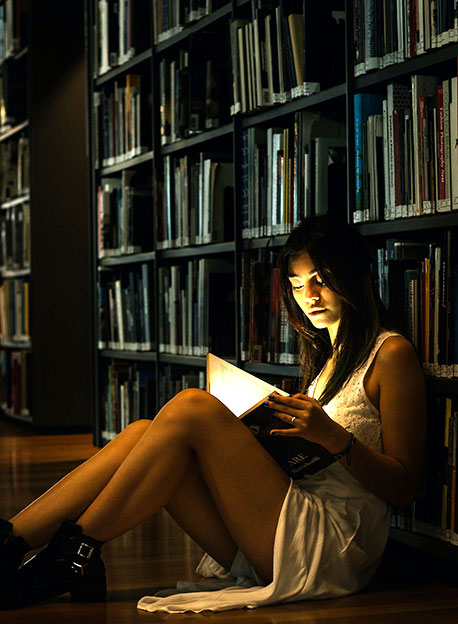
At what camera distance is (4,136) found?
6848 mm

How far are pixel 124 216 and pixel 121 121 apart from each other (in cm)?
44

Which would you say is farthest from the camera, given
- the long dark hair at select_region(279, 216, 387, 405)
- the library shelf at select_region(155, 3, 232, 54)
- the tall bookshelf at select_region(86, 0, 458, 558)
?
the library shelf at select_region(155, 3, 232, 54)

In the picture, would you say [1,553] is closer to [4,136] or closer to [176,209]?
[176,209]

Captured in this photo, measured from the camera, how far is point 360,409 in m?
2.50

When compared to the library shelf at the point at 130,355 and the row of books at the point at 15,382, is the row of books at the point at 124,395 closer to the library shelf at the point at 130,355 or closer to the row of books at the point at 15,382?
the library shelf at the point at 130,355

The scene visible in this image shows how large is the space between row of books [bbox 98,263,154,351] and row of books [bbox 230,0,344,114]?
1.29m

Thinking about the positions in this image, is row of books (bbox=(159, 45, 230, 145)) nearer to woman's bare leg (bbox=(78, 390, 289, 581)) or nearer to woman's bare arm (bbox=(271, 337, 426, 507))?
woman's bare arm (bbox=(271, 337, 426, 507))

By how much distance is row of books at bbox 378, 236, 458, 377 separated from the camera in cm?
257

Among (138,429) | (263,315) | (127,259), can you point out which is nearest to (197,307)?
(263,315)

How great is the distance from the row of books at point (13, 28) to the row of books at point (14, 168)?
0.55m

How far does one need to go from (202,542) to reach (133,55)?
287cm

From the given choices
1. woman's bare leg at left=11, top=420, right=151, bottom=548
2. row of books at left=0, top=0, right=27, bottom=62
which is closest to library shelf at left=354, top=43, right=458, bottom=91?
woman's bare leg at left=11, top=420, right=151, bottom=548

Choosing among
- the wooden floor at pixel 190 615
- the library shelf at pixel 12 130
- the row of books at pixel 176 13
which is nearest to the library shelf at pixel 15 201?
the library shelf at pixel 12 130

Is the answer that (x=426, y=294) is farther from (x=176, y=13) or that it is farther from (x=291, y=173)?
(x=176, y=13)
